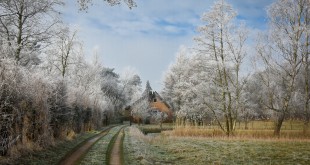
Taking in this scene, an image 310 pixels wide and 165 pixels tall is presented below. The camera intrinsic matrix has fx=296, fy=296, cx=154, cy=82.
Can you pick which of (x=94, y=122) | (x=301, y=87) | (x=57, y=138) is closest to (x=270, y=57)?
(x=301, y=87)

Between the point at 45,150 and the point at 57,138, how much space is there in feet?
18.0

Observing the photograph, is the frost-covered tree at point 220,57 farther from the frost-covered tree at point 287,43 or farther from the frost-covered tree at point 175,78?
the frost-covered tree at point 175,78

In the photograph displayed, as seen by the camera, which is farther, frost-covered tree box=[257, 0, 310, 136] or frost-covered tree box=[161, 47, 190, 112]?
frost-covered tree box=[161, 47, 190, 112]

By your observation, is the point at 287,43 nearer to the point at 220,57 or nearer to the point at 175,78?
the point at 220,57

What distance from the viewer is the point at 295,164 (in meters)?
11.1

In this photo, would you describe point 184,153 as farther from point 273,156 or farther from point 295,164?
point 295,164

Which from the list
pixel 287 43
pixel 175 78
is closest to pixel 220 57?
pixel 287 43

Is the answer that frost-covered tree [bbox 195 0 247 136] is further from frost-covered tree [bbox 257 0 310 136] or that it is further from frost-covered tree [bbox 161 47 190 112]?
frost-covered tree [bbox 161 47 190 112]

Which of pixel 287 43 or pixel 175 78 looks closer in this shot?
pixel 287 43

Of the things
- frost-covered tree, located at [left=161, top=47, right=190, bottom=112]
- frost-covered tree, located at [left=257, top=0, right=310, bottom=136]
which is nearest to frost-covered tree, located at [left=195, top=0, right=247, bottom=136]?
frost-covered tree, located at [left=257, top=0, right=310, bottom=136]

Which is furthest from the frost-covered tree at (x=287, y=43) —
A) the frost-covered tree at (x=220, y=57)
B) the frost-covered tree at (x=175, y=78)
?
the frost-covered tree at (x=175, y=78)

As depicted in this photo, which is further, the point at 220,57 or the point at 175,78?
the point at 175,78

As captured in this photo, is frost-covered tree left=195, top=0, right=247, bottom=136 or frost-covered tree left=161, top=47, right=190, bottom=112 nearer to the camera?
frost-covered tree left=195, top=0, right=247, bottom=136

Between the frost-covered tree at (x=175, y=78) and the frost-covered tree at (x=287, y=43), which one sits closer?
the frost-covered tree at (x=287, y=43)
